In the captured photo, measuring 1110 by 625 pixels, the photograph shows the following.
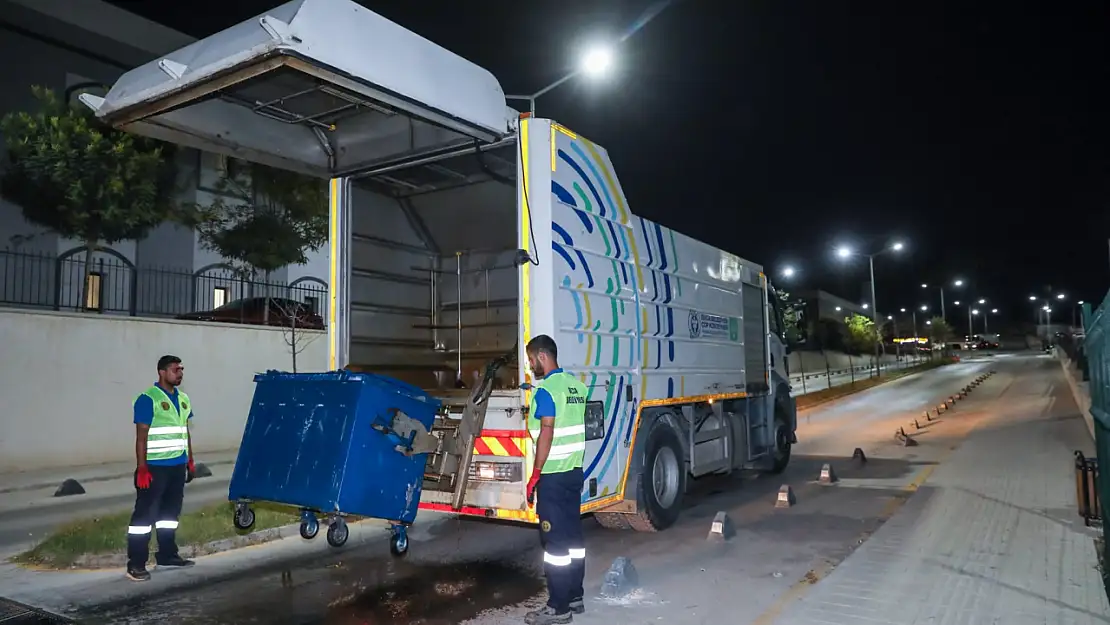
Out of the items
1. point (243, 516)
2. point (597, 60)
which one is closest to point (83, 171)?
point (597, 60)

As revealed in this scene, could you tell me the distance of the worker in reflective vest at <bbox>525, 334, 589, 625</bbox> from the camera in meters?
4.63

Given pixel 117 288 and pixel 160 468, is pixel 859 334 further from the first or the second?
pixel 160 468

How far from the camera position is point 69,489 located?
9.86 metres

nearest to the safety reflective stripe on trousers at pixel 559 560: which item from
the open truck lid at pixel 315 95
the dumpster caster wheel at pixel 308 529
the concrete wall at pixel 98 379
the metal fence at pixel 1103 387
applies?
the dumpster caster wheel at pixel 308 529

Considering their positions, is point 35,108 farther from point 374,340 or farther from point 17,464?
point 374,340

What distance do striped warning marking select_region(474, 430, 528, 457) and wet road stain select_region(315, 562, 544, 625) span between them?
0.96 meters

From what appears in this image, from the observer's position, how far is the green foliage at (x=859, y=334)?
159 ft

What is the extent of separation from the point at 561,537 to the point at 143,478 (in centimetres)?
330

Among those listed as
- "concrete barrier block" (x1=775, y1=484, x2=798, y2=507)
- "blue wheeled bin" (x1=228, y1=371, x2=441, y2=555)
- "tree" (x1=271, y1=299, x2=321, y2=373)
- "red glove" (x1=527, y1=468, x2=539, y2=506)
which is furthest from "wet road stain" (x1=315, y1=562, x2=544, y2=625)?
"tree" (x1=271, y1=299, x2=321, y2=373)

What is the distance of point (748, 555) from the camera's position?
6461 millimetres

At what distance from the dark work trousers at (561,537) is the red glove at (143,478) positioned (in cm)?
312

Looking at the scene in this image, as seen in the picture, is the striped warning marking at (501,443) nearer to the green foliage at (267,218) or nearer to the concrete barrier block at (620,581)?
Result: the concrete barrier block at (620,581)

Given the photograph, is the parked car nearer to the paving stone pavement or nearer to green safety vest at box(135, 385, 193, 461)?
green safety vest at box(135, 385, 193, 461)

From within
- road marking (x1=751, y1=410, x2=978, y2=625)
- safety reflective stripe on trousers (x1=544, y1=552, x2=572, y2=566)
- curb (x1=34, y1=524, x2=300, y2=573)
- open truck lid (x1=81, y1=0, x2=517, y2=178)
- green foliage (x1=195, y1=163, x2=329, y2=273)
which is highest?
green foliage (x1=195, y1=163, x2=329, y2=273)
